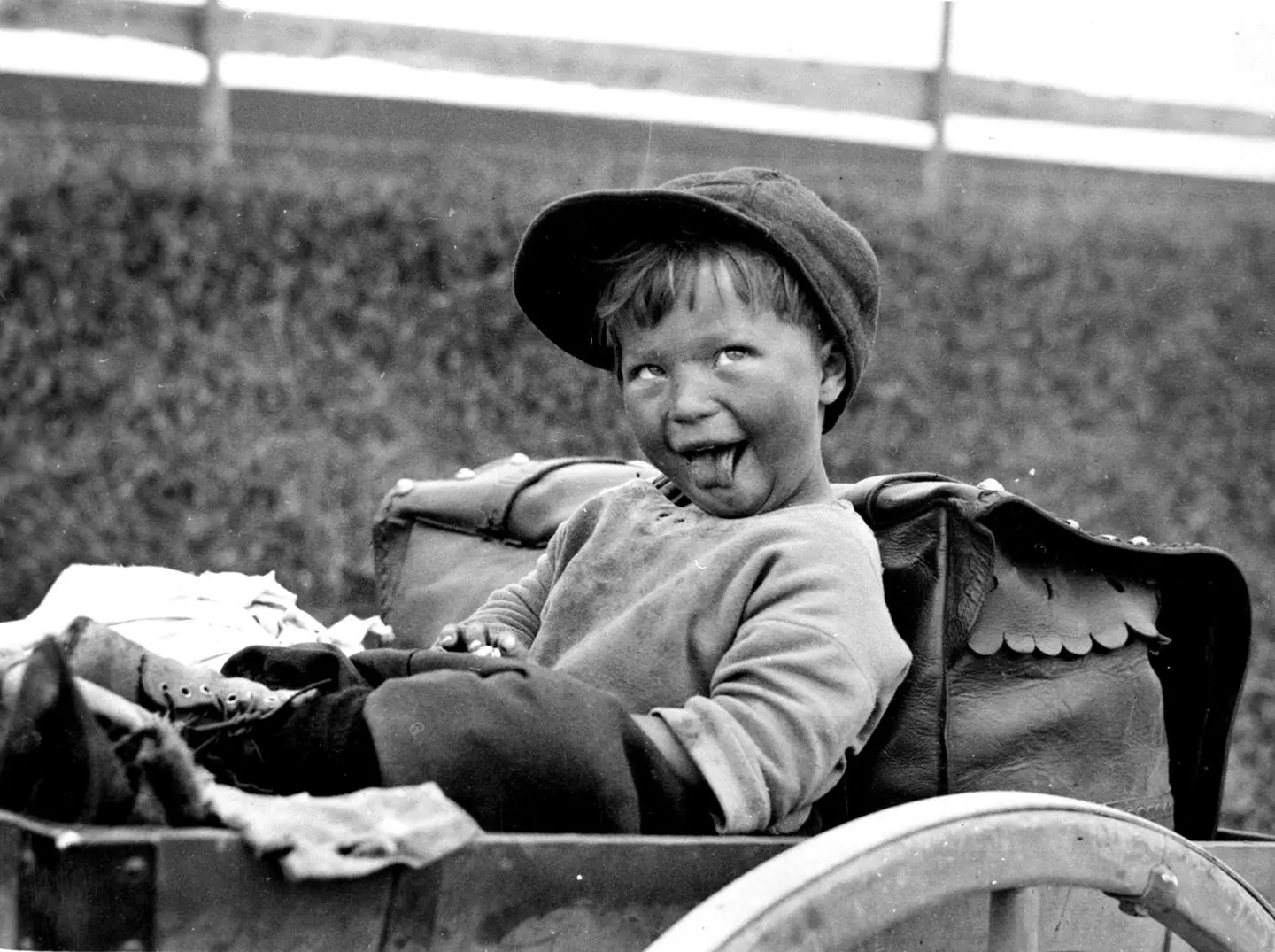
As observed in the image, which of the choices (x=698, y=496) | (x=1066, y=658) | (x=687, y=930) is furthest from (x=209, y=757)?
(x=1066, y=658)

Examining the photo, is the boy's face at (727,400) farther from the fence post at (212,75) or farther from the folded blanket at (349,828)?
the fence post at (212,75)

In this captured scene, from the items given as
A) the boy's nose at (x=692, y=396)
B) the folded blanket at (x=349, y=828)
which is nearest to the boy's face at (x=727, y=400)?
the boy's nose at (x=692, y=396)

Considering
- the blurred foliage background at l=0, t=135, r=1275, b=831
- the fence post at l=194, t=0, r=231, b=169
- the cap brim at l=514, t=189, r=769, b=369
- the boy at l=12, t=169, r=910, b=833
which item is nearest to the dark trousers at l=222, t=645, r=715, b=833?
the boy at l=12, t=169, r=910, b=833

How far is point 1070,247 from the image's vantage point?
631 cm

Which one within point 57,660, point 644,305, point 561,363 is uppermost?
point 644,305

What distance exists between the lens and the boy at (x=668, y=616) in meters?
1.60

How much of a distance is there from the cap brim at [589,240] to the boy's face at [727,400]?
83 mm

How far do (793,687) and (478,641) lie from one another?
54 centimetres

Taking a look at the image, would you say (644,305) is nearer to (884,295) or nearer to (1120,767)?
(1120,767)

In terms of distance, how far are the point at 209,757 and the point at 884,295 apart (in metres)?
4.81

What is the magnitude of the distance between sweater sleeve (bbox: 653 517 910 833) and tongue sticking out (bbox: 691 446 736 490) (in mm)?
174

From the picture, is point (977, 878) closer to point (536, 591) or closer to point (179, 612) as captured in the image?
point (536, 591)

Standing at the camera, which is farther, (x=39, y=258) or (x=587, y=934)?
(x=39, y=258)

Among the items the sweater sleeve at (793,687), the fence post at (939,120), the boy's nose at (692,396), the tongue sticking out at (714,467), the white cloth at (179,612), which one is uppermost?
the fence post at (939,120)
